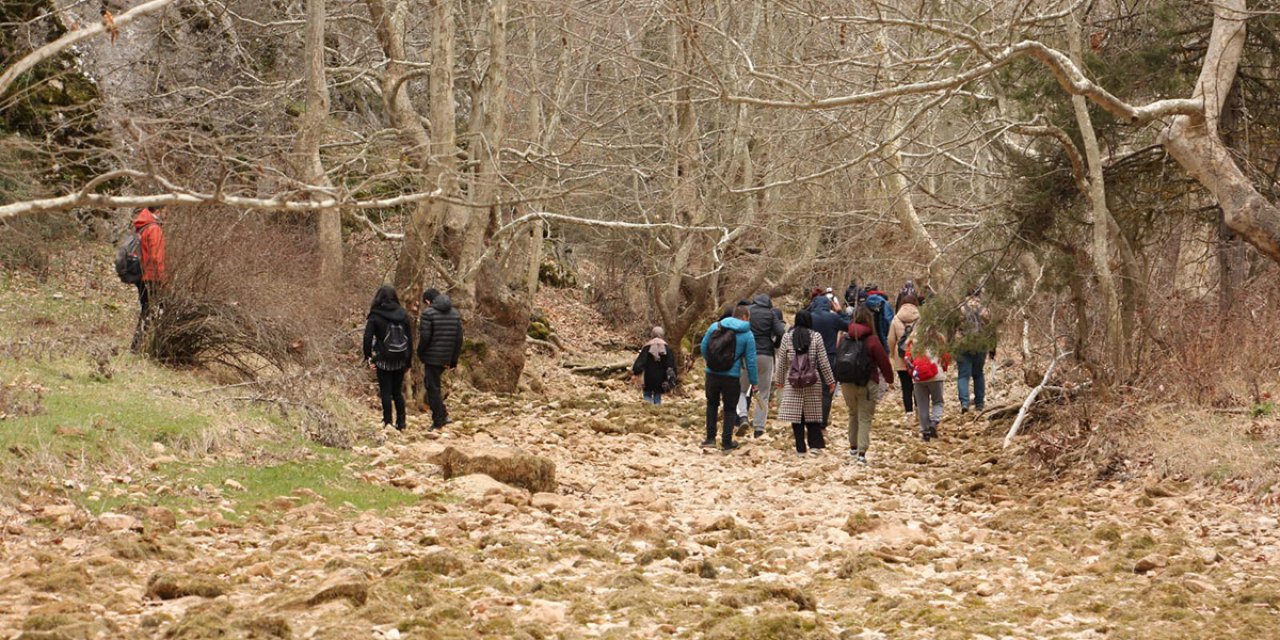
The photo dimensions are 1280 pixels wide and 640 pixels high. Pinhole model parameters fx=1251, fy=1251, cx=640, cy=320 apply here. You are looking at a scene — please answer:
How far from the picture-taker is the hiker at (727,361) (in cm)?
1503

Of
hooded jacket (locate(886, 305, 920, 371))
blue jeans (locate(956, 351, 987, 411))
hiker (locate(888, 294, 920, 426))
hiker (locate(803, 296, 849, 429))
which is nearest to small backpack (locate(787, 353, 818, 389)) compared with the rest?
hiker (locate(888, 294, 920, 426))

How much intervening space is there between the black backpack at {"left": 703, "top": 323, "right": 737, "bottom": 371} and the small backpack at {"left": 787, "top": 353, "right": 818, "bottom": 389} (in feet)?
2.49

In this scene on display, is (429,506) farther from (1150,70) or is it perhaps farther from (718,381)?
(1150,70)

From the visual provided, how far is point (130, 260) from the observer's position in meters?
14.5

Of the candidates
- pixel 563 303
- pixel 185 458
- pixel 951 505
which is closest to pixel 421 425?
pixel 185 458

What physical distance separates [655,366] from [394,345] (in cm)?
604

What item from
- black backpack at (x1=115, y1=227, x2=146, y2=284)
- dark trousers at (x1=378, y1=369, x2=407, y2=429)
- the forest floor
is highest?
black backpack at (x1=115, y1=227, x2=146, y2=284)

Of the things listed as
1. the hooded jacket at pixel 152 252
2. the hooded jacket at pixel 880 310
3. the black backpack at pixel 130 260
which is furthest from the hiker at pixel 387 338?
the hooded jacket at pixel 880 310

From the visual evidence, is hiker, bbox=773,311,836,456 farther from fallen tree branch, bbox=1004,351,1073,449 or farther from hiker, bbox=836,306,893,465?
fallen tree branch, bbox=1004,351,1073,449

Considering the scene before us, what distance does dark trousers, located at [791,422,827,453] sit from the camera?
1491cm

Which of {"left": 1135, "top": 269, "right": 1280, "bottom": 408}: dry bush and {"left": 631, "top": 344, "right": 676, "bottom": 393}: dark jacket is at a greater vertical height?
{"left": 1135, "top": 269, "right": 1280, "bottom": 408}: dry bush

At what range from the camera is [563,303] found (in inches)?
1308

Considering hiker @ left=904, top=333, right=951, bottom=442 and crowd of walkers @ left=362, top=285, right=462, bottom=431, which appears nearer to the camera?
crowd of walkers @ left=362, top=285, right=462, bottom=431

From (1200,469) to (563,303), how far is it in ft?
77.5
